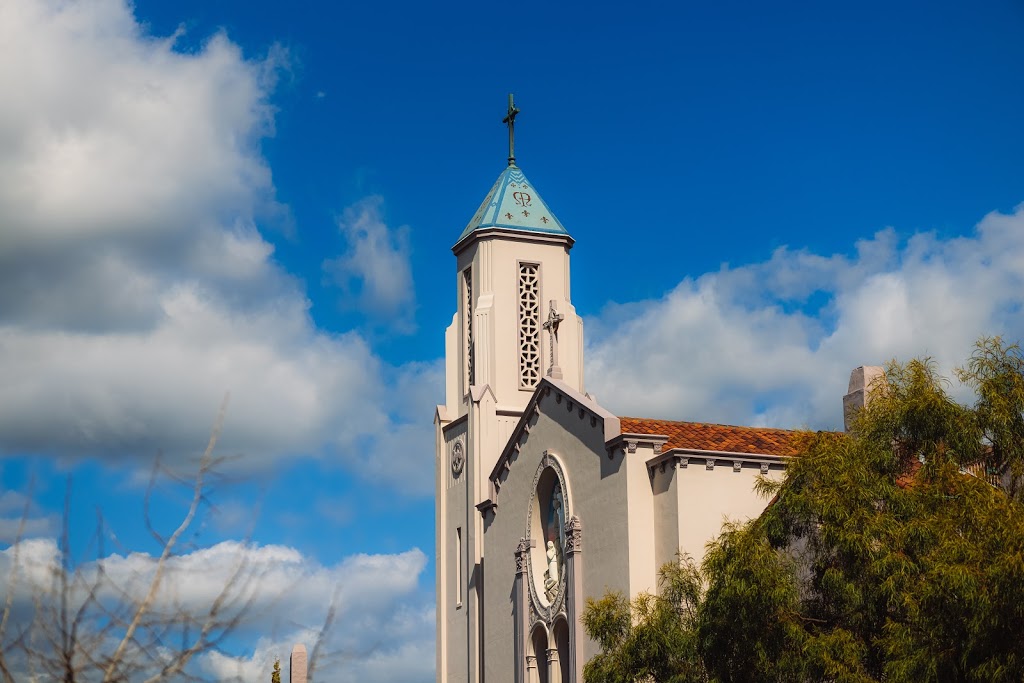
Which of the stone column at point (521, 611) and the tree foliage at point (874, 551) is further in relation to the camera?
the stone column at point (521, 611)

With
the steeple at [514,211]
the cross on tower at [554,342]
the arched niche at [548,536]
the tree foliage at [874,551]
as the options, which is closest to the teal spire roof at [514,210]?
the steeple at [514,211]

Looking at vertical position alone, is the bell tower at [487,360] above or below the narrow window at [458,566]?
above

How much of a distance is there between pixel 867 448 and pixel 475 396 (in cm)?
1740

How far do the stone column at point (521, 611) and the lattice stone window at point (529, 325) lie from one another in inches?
266

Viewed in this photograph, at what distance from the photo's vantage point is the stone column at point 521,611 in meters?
33.9

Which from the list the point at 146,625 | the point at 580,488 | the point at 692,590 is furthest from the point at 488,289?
the point at 146,625

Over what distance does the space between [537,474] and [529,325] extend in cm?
735

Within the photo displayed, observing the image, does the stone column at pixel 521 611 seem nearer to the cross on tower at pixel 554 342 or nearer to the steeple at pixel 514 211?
the cross on tower at pixel 554 342

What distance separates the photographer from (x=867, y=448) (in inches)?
941

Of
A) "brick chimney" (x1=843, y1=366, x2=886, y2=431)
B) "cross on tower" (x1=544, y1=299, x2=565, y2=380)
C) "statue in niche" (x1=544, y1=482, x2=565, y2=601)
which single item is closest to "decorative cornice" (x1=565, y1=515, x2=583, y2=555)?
"statue in niche" (x1=544, y1=482, x2=565, y2=601)

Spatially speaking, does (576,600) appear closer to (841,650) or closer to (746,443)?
(746,443)

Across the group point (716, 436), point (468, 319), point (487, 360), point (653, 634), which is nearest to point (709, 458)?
point (716, 436)

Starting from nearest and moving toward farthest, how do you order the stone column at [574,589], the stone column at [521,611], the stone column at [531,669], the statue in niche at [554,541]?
1. the stone column at [574,589]
2. the statue in niche at [554,541]
3. the stone column at [531,669]
4. the stone column at [521,611]

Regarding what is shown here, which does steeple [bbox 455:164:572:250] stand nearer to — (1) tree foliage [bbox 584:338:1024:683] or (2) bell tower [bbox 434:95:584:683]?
(2) bell tower [bbox 434:95:584:683]
